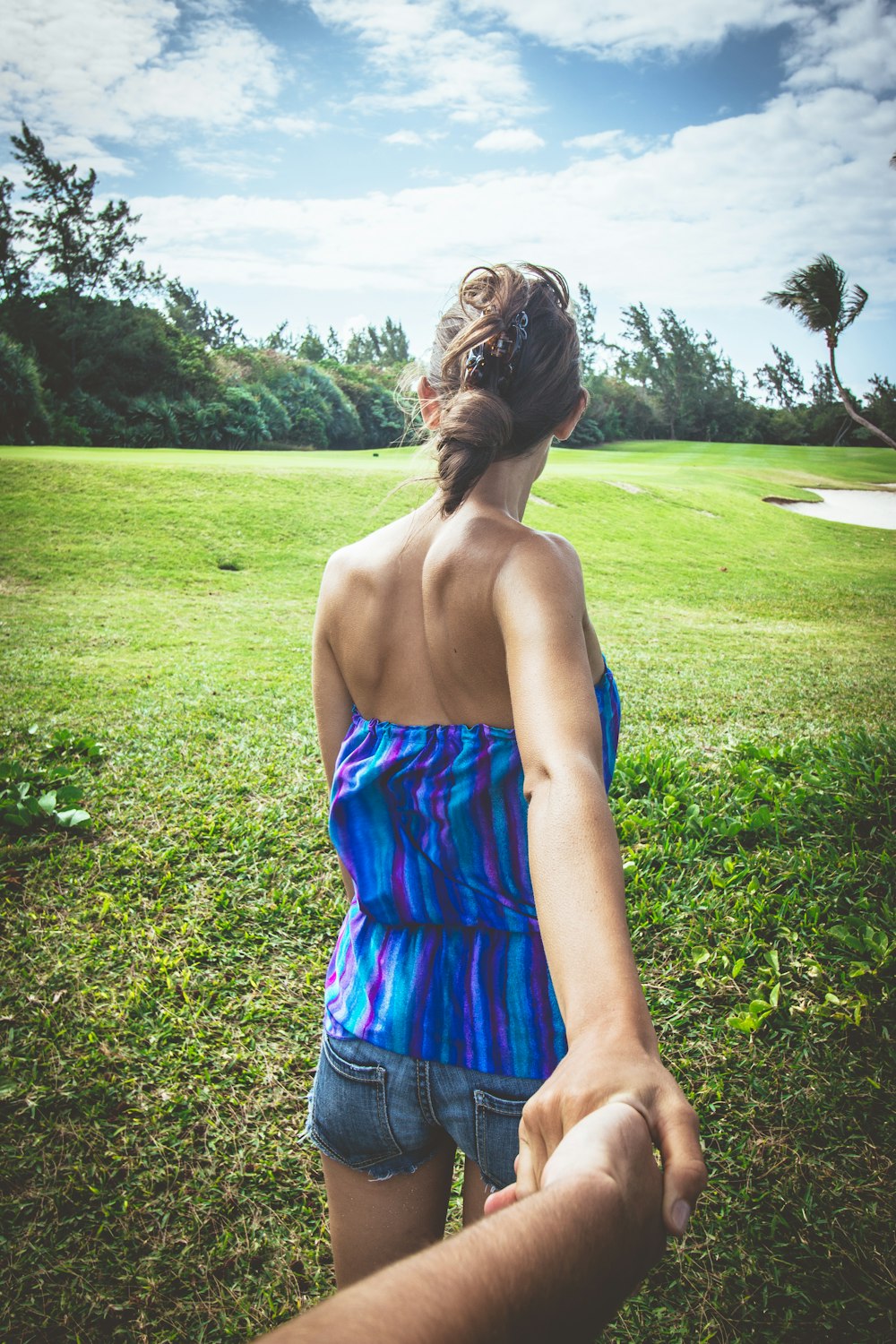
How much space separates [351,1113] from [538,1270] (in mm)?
990

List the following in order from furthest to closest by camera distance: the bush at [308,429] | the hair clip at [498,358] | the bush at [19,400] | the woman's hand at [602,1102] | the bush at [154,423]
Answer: the bush at [308,429]
the bush at [154,423]
the bush at [19,400]
the hair clip at [498,358]
the woman's hand at [602,1102]

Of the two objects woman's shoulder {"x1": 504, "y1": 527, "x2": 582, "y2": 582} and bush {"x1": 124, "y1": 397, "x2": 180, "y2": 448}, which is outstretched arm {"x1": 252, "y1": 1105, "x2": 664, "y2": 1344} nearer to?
woman's shoulder {"x1": 504, "y1": 527, "x2": 582, "y2": 582}

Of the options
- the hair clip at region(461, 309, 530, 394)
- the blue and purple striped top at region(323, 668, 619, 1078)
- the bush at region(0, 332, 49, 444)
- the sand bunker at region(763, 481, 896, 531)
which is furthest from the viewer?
the sand bunker at region(763, 481, 896, 531)

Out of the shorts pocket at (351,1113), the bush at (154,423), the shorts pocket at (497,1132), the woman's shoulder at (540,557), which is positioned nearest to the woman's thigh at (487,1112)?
the shorts pocket at (497,1132)

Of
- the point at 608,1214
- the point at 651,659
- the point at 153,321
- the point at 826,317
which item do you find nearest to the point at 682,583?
the point at 826,317

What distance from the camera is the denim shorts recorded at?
1.27 m

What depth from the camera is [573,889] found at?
85 cm

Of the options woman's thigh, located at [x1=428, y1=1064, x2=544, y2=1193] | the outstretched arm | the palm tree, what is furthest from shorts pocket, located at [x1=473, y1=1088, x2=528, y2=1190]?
the palm tree

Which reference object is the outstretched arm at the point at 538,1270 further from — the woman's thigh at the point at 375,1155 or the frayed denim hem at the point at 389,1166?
the frayed denim hem at the point at 389,1166

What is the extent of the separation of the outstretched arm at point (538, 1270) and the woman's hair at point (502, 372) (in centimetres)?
107

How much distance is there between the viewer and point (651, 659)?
9.16 meters

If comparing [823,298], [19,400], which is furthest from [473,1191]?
[19,400]

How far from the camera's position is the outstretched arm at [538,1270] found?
409mm

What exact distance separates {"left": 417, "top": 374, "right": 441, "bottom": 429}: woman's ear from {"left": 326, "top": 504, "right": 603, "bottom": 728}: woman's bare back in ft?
0.85
